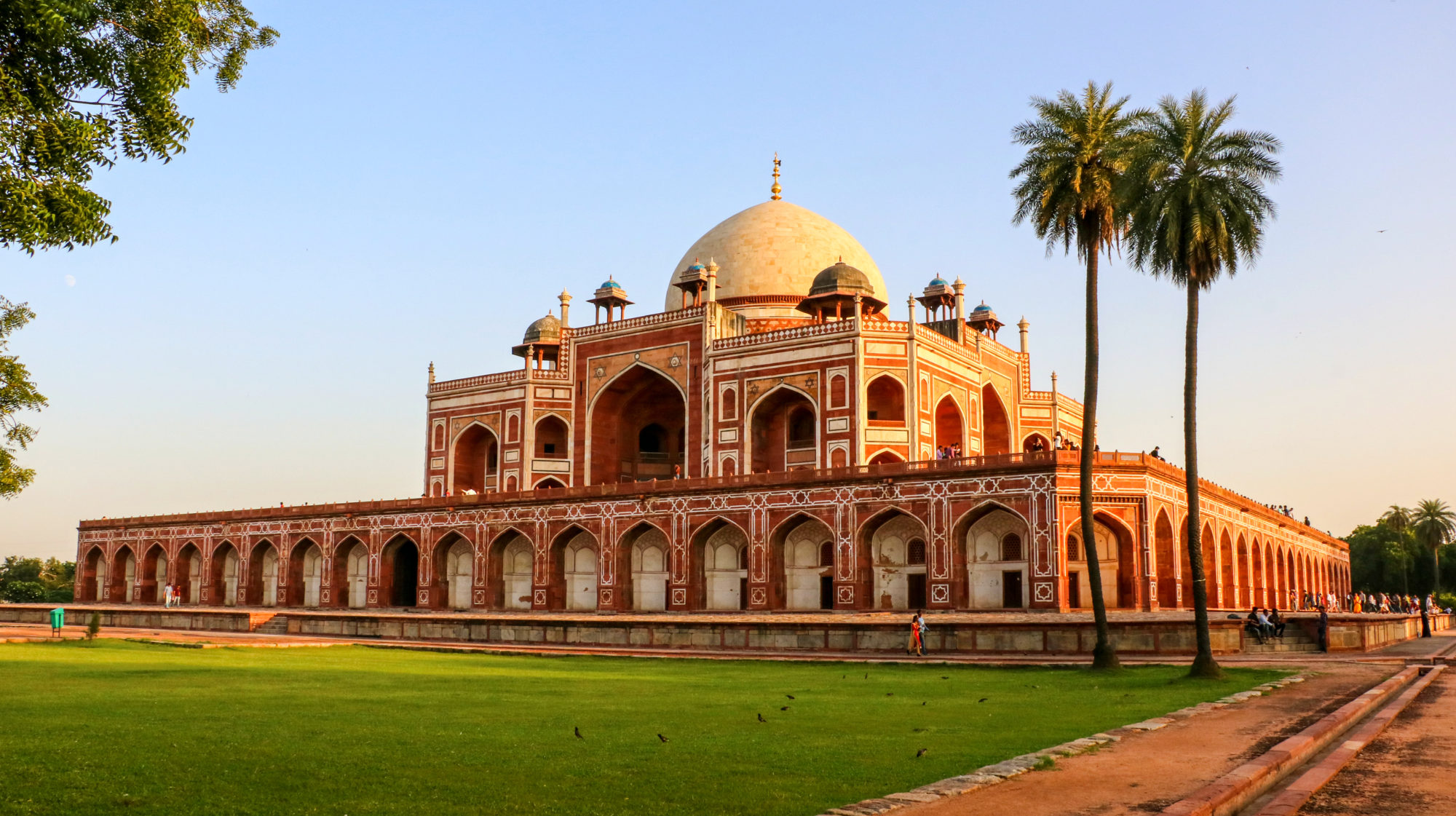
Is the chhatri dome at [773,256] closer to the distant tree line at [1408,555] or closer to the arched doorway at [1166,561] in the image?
the arched doorway at [1166,561]

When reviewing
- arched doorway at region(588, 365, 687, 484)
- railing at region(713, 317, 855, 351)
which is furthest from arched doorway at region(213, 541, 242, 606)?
railing at region(713, 317, 855, 351)

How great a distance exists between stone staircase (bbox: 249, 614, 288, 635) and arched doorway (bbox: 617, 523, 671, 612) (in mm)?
9586

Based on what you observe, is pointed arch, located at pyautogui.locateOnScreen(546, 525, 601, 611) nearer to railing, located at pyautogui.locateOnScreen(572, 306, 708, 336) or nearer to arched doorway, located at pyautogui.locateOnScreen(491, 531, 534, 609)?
arched doorway, located at pyautogui.locateOnScreen(491, 531, 534, 609)

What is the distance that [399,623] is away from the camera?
2908cm

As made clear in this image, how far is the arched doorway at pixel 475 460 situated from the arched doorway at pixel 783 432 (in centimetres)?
1258

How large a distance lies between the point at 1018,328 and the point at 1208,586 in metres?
14.8

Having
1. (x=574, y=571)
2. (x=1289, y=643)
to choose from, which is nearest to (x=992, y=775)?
(x=1289, y=643)

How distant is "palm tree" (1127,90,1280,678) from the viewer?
17.7 m

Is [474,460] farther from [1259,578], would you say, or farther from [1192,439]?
[1192,439]

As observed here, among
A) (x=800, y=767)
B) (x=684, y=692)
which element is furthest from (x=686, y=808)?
(x=684, y=692)

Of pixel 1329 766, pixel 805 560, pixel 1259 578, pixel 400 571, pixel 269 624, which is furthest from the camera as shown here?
pixel 400 571

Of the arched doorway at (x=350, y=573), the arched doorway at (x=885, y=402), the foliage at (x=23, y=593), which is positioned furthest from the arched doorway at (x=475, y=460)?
the foliage at (x=23, y=593)

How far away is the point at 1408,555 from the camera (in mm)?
70875

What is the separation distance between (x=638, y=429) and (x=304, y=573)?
1369 centimetres
